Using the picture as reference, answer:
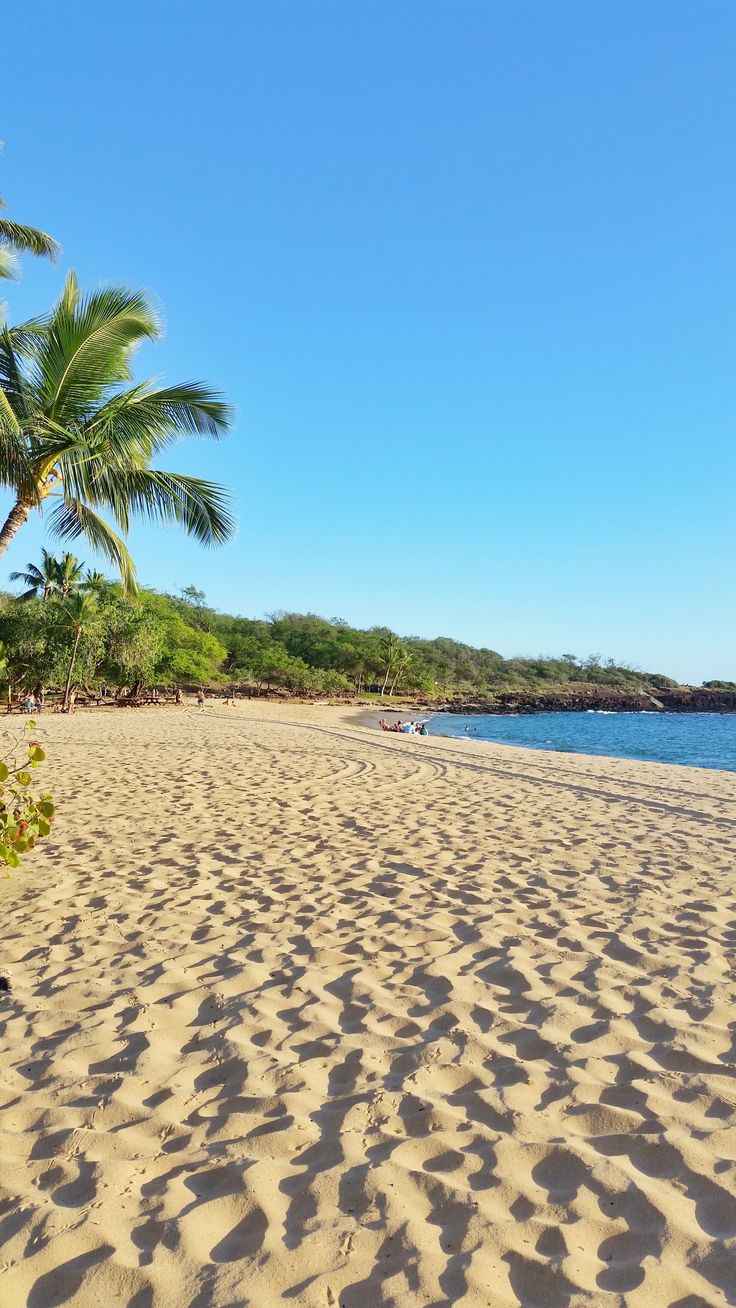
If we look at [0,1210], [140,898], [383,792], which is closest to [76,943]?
[140,898]

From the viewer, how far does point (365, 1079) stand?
2.88 m

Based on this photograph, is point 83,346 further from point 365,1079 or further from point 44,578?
point 44,578

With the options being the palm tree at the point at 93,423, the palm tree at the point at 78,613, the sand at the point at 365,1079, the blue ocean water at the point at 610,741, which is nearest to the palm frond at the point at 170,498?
the palm tree at the point at 93,423

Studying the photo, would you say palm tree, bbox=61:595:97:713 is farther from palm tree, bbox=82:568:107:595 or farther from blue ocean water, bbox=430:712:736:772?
blue ocean water, bbox=430:712:736:772

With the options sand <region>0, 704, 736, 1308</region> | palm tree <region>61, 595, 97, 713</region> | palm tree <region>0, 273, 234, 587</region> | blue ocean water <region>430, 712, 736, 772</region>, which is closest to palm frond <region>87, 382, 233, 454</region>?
palm tree <region>0, 273, 234, 587</region>

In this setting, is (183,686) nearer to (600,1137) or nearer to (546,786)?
(546,786)

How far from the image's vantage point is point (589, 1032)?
3238mm

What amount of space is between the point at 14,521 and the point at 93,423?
1423 millimetres

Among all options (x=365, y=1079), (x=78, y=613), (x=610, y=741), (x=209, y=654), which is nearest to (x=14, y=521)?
(x=365, y=1079)

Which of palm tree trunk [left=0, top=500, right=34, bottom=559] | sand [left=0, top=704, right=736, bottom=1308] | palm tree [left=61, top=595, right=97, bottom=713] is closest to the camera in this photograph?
sand [left=0, top=704, right=736, bottom=1308]

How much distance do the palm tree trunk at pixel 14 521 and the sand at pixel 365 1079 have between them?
301cm

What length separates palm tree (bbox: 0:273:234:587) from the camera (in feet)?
23.9

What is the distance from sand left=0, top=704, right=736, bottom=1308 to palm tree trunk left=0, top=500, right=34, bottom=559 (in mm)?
3011

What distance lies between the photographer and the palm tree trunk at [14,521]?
680cm
